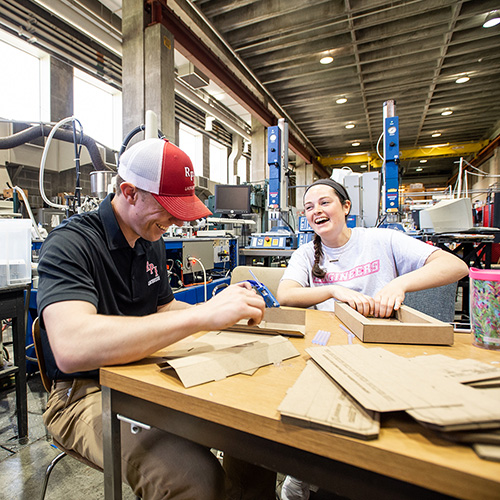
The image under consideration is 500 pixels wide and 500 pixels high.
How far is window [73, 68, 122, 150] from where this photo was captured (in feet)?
18.4

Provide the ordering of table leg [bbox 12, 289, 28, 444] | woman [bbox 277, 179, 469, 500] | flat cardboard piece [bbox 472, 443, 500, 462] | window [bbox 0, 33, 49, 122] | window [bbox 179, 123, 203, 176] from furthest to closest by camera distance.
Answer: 1. window [bbox 179, 123, 203, 176]
2. window [bbox 0, 33, 49, 122]
3. table leg [bbox 12, 289, 28, 444]
4. woman [bbox 277, 179, 469, 500]
5. flat cardboard piece [bbox 472, 443, 500, 462]

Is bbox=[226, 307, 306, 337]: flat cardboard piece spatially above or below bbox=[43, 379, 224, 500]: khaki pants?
above

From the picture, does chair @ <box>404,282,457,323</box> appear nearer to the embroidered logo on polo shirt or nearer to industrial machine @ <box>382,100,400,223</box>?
industrial machine @ <box>382,100,400,223</box>

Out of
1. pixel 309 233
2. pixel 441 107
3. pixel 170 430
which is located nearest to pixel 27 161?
pixel 309 233

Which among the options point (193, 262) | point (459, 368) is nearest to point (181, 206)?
point (459, 368)

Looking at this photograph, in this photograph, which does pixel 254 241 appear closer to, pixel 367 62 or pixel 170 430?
pixel 170 430

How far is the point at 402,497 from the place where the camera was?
0.39m

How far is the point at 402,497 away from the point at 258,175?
7376 mm

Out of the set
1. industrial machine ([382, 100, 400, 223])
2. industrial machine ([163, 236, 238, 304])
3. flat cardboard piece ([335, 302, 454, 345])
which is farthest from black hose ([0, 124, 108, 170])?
industrial machine ([382, 100, 400, 223])

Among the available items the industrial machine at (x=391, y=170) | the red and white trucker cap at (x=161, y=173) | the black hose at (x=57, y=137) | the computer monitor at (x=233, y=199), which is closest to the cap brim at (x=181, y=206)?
the red and white trucker cap at (x=161, y=173)

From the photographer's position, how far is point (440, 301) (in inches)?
92.4

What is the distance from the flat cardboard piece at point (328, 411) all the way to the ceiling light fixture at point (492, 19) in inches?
230

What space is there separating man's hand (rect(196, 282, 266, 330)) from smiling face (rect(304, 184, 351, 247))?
0.85 meters

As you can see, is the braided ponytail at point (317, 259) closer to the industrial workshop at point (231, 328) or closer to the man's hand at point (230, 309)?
the industrial workshop at point (231, 328)
